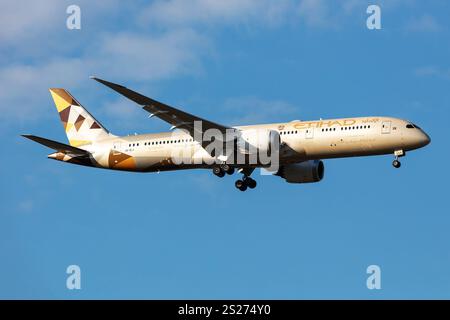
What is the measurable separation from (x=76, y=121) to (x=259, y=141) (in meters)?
16.3

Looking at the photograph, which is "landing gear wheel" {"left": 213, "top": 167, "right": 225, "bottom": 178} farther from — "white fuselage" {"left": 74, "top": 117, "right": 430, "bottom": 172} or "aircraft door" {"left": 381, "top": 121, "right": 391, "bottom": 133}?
"aircraft door" {"left": 381, "top": 121, "right": 391, "bottom": 133}

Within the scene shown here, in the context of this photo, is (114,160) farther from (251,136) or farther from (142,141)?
(251,136)

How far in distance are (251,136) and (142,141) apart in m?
8.31

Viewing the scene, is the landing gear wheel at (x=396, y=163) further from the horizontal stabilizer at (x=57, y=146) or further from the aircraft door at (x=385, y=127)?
the horizontal stabilizer at (x=57, y=146)

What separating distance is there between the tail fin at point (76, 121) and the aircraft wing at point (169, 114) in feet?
27.1

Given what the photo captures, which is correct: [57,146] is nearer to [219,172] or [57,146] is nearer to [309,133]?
[219,172]

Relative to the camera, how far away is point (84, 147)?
2734 inches

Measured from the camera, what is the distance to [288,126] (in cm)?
6231

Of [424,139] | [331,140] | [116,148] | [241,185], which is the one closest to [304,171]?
[241,185]
